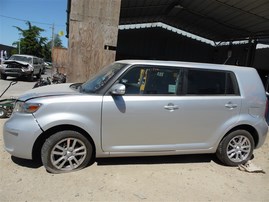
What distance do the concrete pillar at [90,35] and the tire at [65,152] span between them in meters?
4.05

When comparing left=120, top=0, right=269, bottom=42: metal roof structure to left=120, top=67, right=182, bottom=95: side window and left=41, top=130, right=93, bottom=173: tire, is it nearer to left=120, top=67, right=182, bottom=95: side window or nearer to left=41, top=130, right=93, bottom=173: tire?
left=120, top=67, right=182, bottom=95: side window

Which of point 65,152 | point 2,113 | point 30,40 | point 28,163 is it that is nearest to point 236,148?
point 65,152

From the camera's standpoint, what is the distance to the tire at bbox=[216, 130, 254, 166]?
5066 millimetres

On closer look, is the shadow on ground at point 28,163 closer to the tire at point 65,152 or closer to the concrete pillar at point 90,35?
the tire at point 65,152

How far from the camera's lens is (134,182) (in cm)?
421

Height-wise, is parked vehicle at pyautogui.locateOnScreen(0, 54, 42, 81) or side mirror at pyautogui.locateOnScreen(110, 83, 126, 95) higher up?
side mirror at pyautogui.locateOnScreen(110, 83, 126, 95)

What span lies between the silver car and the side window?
2 cm

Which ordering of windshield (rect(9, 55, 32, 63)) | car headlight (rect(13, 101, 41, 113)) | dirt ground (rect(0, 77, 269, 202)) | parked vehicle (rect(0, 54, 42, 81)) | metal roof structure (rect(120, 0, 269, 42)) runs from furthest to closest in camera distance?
windshield (rect(9, 55, 32, 63)) → parked vehicle (rect(0, 54, 42, 81)) → metal roof structure (rect(120, 0, 269, 42)) → car headlight (rect(13, 101, 41, 113)) → dirt ground (rect(0, 77, 269, 202))

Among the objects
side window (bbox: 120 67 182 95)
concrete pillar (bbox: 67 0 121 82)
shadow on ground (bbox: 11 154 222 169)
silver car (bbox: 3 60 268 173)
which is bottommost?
shadow on ground (bbox: 11 154 222 169)

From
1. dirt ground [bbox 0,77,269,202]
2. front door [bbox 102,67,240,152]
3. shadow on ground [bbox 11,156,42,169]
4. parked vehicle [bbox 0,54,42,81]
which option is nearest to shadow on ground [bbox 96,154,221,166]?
dirt ground [bbox 0,77,269,202]

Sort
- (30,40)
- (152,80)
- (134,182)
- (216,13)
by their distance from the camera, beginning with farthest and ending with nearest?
(30,40) → (216,13) → (152,80) → (134,182)

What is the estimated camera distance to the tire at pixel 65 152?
163 inches

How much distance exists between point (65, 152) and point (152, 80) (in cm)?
173

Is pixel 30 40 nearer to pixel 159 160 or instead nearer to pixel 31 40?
pixel 31 40
